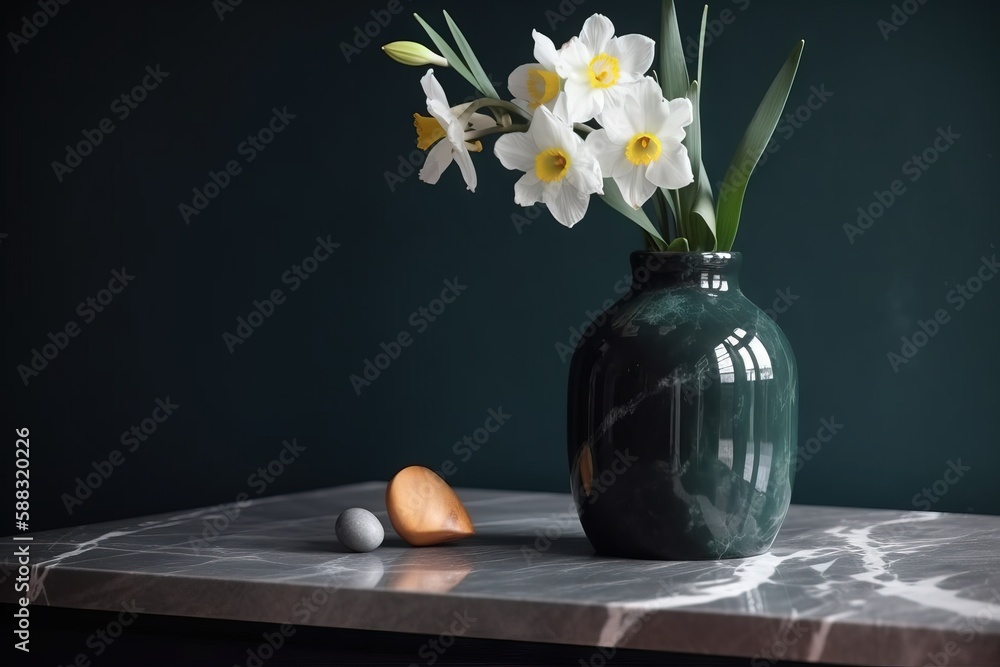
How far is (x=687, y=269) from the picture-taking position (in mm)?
1047

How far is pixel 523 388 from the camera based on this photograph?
1.72 meters

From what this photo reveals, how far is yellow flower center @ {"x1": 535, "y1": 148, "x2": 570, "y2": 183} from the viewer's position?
98 centimetres

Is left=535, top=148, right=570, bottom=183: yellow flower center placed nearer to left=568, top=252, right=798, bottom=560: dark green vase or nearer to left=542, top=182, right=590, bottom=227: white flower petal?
left=542, top=182, right=590, bottom=227: white flower petal

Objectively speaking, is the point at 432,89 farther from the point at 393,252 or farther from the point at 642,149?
the point at 393,252

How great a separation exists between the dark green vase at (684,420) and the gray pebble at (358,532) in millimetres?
215

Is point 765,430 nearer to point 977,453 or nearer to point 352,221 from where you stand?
point 977,453

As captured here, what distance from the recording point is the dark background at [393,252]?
1513 millimetres

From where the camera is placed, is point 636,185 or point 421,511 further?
point 421,511

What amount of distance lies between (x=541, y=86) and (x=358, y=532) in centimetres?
48

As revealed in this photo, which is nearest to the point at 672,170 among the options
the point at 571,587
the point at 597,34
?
the point at 597,34

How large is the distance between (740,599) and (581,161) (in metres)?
0.40

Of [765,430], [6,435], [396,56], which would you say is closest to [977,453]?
[765,430]

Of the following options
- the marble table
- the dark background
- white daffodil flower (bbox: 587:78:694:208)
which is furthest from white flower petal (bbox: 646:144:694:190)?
the dark background

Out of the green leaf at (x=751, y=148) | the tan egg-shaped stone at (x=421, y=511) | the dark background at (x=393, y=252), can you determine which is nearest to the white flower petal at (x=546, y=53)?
the green leaf at (x=751, y=148)
